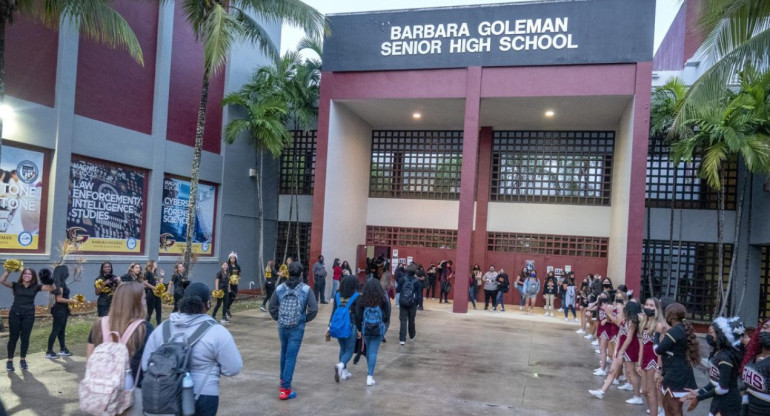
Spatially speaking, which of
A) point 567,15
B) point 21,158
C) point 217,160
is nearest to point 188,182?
point 217,160

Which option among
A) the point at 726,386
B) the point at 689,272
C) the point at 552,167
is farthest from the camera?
the point at 552,167

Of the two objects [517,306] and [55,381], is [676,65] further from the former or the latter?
[55,381]

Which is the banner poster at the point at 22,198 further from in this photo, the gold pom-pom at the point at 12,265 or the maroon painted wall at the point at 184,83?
the gold pom-pom at the point at 12,265

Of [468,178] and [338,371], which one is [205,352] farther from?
[468,178]

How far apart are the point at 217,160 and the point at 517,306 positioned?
1254 cm

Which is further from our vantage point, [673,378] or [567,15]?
[567,15]

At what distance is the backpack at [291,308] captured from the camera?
21.7 ft

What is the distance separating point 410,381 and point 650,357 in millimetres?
3365

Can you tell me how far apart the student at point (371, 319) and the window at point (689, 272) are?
45.9ft

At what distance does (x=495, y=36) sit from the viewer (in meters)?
17.0

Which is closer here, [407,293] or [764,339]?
[764,339]

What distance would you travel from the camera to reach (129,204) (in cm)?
1603

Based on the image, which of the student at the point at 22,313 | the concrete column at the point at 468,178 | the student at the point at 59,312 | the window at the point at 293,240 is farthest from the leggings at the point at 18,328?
the window at the point at 293,240

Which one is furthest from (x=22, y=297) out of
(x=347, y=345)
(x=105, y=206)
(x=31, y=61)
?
(x=105, y=206)
